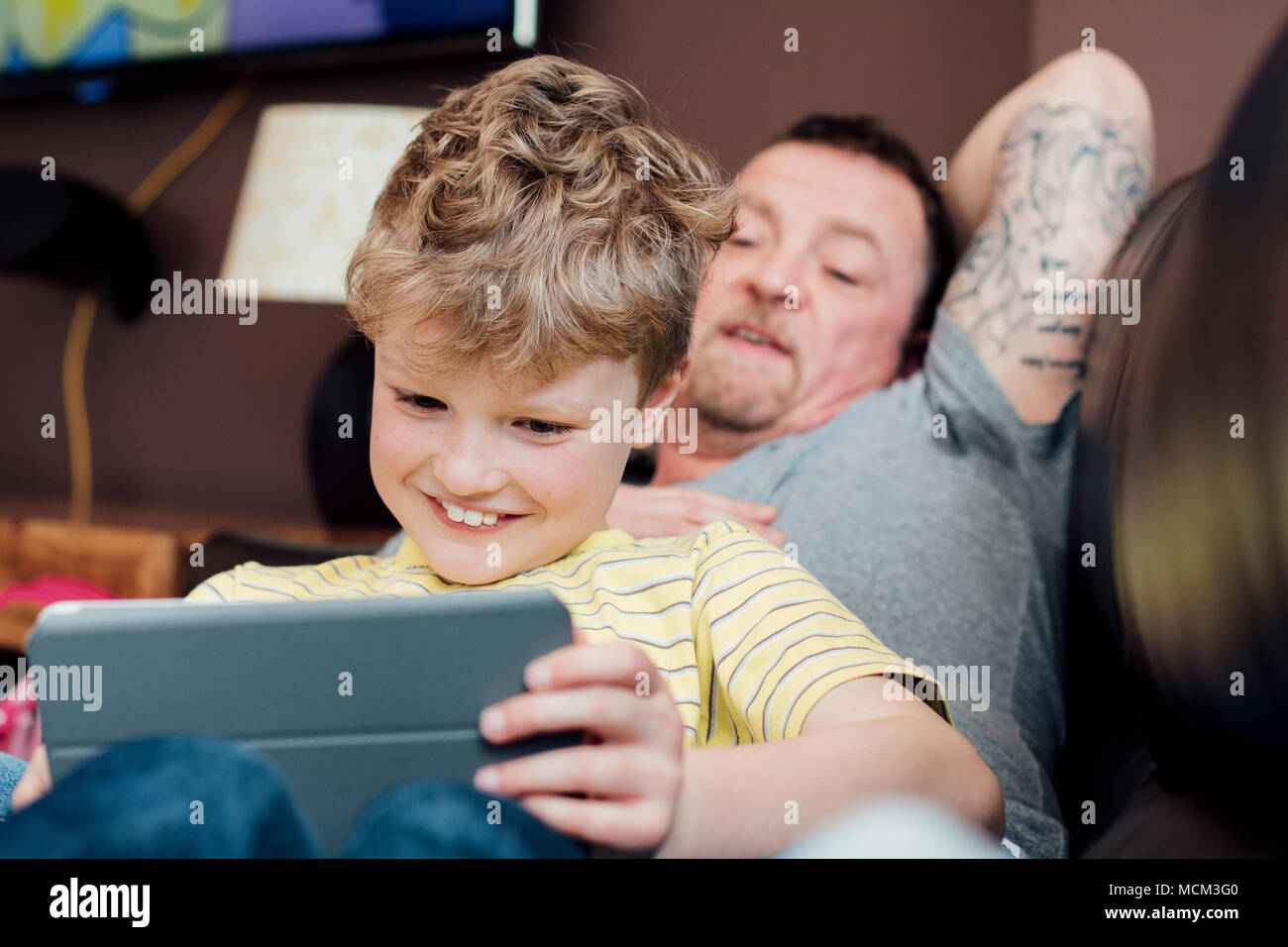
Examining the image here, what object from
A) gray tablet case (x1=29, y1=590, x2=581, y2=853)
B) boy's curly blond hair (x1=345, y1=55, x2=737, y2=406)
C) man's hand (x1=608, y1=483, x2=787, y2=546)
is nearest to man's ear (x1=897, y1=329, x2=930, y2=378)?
man's hand (x1=608, y1=483, x2=787, y2=546)

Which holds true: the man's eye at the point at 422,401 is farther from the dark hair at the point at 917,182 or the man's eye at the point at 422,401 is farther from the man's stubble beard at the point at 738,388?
the dark hair at the point at 917,182

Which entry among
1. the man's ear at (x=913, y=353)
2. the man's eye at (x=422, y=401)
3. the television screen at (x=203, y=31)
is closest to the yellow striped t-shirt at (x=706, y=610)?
the man's eye at (x=422, y=401)

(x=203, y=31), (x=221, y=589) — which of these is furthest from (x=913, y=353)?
(x=203, y=31)

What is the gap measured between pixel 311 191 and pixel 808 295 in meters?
0.82

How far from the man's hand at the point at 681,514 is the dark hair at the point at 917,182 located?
1.28 ft

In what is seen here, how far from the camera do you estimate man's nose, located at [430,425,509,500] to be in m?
0.57

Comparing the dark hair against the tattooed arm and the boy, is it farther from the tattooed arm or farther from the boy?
the boy

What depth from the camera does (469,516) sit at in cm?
61

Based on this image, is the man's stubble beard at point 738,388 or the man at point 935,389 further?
the man's stubble beard at point 738,388

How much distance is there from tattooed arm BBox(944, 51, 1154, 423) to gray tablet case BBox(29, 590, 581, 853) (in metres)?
0.66

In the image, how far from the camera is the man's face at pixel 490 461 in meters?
0.58

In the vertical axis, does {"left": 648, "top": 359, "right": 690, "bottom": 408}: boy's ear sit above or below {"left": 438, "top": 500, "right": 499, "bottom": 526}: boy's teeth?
above
